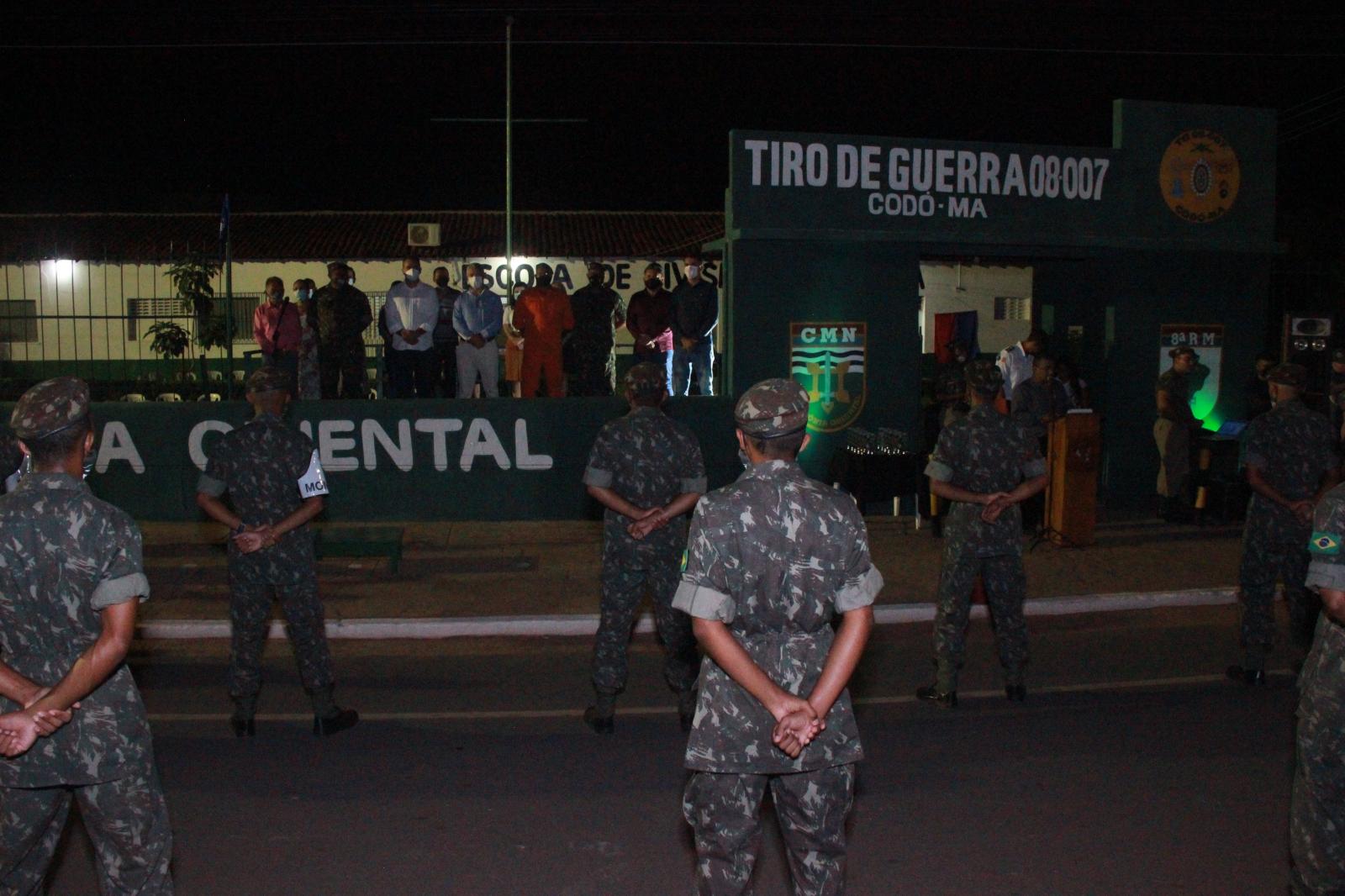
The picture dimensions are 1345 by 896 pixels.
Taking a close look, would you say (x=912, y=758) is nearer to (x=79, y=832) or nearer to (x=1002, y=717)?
(x=1002, y=717)

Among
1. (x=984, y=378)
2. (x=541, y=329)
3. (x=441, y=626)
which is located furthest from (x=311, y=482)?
(x=541, y=329)

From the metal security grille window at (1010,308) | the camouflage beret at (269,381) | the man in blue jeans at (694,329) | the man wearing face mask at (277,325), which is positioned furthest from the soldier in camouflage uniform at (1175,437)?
the metal security grille window at (1010,308)

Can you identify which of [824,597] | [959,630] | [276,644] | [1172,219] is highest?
[1172,219]

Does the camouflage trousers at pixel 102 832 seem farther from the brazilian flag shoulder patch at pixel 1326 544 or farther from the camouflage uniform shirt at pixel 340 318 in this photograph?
the camouflage uniform shirt at pixel 340 318

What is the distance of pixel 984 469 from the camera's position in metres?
7.05

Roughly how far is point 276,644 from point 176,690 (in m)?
1.30

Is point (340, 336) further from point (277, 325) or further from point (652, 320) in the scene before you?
point (652, 320)

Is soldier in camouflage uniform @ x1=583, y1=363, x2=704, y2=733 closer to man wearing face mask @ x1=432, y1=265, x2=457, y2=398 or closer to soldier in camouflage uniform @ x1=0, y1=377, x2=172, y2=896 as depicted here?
soldier in camouflage uniform @ x1=0, y1=377, x2=172, y2=896

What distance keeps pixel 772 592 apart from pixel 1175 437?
11667 millimetres

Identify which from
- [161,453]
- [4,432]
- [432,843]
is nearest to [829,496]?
[432,843]

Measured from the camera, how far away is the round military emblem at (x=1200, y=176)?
15375mm

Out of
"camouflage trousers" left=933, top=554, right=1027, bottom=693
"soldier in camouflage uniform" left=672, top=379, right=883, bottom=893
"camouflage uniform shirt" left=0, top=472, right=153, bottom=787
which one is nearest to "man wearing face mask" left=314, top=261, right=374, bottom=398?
"camouflage trousers" left=933, top=554, right=1027, bottom=693

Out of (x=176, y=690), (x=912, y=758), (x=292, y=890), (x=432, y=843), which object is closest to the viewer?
(x=292, y=890)

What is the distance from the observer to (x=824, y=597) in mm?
3773
